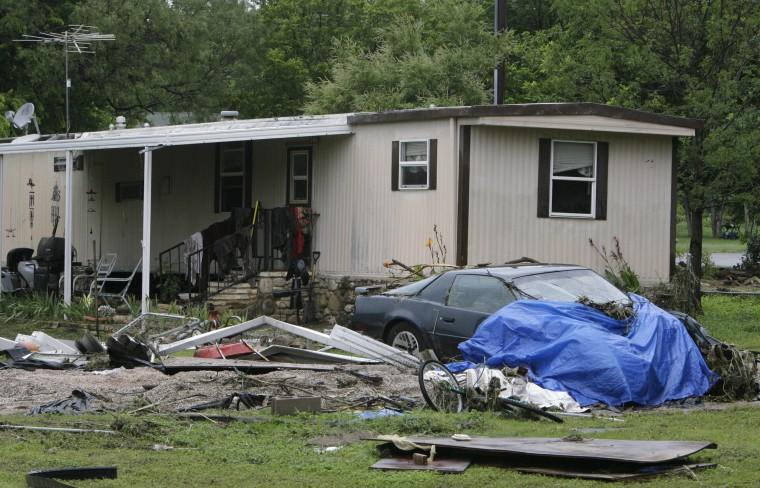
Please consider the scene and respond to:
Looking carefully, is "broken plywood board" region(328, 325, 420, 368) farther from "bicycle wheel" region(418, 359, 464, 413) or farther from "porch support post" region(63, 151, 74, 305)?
"porch support post" region(63, 151, 74, 305)

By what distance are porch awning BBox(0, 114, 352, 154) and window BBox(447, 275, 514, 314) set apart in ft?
22.1

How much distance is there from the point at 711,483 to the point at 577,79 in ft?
60.4

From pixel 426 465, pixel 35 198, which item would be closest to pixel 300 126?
pixel 35 198

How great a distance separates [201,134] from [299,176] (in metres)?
2.06

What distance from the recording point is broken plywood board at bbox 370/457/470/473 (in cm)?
761

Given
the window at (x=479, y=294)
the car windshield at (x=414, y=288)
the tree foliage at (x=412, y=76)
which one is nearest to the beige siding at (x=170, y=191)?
the tree foliage at (x=412, y=76)

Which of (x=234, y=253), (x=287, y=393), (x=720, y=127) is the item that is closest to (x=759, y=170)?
(x=720, y=127)

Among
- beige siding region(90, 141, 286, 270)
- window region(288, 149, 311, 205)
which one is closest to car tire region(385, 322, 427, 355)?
window region(288, 149, 311, 205)

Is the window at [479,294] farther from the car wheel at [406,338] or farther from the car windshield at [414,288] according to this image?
the car wheel at [406,338]

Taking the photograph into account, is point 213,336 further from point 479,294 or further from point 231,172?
point 231,172

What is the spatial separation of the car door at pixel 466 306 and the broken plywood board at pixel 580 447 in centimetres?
488

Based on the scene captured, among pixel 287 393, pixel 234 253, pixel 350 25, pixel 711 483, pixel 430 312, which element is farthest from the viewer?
pixel 350 25

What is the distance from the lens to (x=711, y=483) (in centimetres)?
715

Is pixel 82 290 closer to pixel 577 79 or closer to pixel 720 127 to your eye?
pixel 577 79
